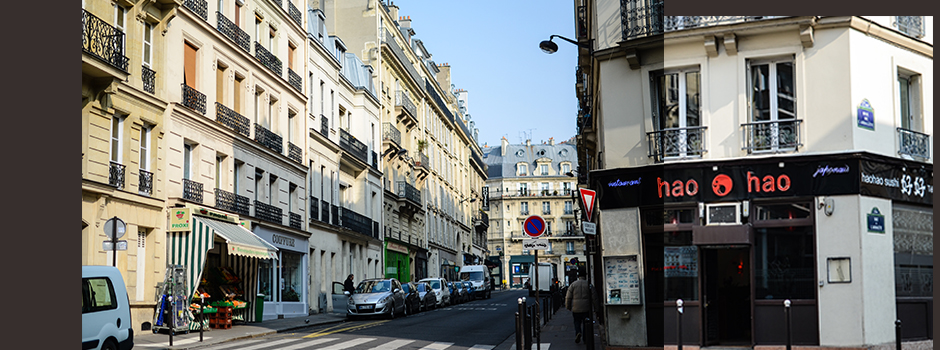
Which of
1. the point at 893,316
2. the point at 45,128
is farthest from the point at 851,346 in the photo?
the point at 45,128

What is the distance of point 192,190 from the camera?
2411 cm

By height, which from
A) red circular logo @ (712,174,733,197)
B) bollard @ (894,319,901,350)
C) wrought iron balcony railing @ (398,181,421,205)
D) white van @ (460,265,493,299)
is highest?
wrought iron balcony railing @ (398,181,421,205)

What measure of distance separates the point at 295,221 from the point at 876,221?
2771 centimetres

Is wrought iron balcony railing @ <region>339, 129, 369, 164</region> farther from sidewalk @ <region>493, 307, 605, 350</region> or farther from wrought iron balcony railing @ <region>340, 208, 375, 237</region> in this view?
sidewalk @ <region>493, 307, 605, 350</region>

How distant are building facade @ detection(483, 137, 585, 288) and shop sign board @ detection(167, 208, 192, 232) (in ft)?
270

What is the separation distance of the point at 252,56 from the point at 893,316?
80.6 feet

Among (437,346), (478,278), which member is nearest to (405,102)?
(478,278)

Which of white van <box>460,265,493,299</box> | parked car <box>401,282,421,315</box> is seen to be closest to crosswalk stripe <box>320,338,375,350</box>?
parked car <box>401,282,421,315</box>

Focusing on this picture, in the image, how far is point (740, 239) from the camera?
651cm

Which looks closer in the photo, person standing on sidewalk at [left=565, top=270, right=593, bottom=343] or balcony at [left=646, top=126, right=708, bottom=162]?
balcony at [left=646, top=126, right=708, bottom=162]

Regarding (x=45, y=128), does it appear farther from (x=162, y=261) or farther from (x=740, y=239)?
(x=162, y=261)

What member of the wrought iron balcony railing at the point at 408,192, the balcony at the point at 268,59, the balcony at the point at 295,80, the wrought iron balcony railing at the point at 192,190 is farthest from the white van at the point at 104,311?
the wrought iron balcony railing at the point at 408,192

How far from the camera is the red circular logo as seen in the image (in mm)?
6586

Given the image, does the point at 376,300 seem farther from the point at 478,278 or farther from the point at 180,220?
the point at 478,278
